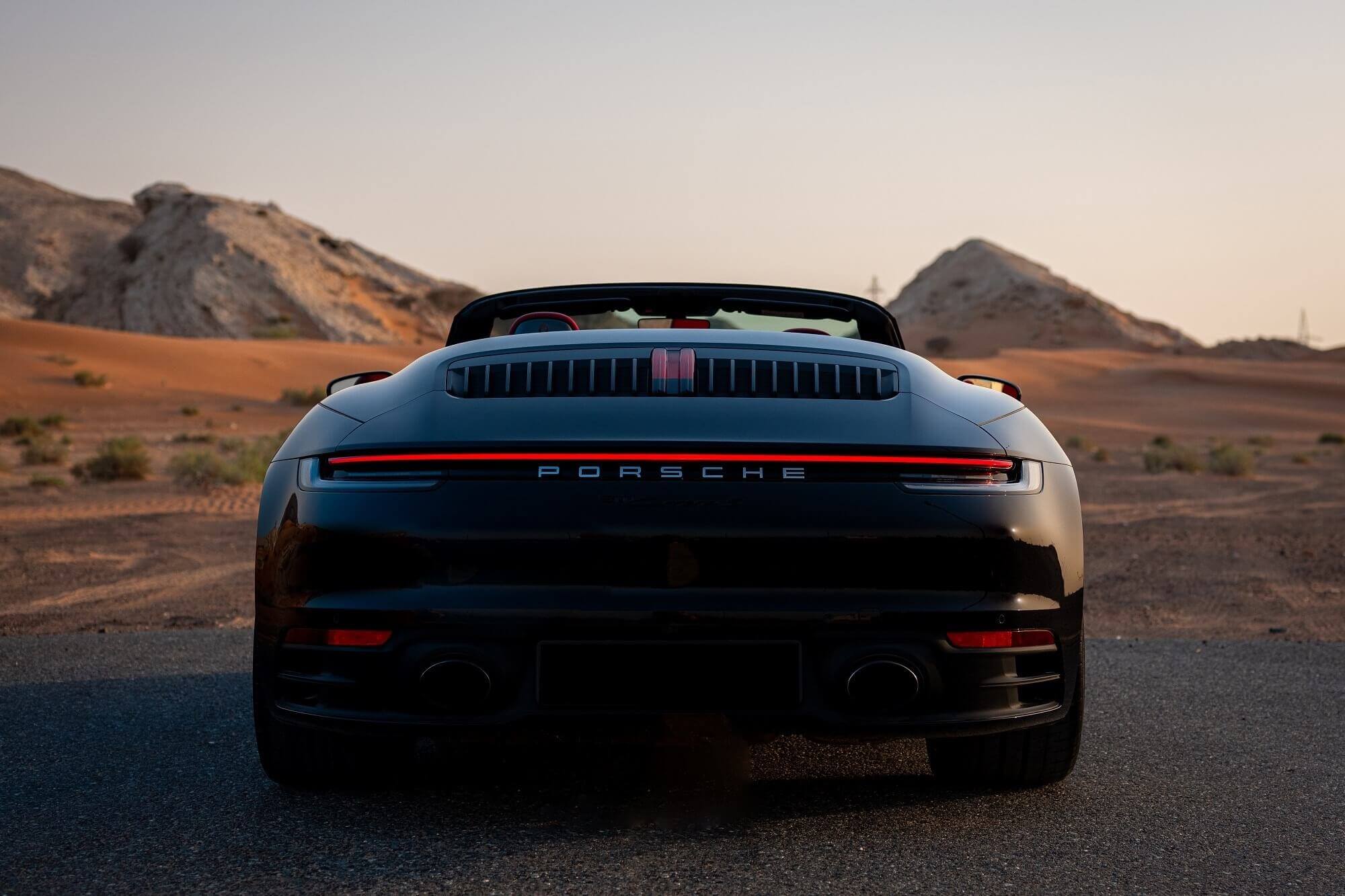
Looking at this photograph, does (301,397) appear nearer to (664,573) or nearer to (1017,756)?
(1017,756)

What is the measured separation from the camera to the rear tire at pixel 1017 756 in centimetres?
343

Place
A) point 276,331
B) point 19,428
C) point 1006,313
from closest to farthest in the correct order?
point 19,428
point 276,331
point 1006,313

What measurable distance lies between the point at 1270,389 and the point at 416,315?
151 ft

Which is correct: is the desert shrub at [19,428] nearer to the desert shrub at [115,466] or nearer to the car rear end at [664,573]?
the desert shrub at [115,466]

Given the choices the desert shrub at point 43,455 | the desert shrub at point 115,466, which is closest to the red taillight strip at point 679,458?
the desert shrub at point 115,466

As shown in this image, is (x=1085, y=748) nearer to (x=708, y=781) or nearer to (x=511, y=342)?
(x=708, y=781)

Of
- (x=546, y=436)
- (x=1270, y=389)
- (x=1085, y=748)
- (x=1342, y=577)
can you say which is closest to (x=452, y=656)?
(x=546, y=436)

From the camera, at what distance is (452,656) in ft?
9.60

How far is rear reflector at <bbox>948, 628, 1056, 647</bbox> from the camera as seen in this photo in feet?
9.73

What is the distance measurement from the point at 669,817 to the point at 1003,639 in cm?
99

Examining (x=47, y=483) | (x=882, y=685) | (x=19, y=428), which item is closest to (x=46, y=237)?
(x=19, y=428)

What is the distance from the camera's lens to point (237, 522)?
12797 mm

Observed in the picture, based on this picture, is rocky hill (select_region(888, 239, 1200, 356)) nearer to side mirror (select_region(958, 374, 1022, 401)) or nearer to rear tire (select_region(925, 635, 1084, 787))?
side mirror (select_region(958, 374, 1022, 401))

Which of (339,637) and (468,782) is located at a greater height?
(339,637)
